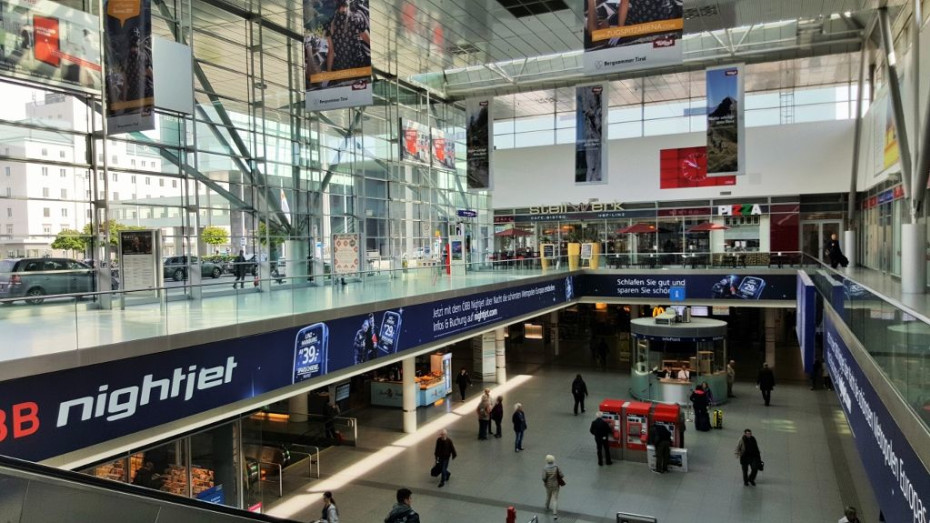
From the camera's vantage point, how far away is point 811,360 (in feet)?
48.4

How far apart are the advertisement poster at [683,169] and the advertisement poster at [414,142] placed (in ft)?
45.3

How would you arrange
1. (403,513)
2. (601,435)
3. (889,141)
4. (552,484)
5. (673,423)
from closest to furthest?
1. (403,513)
2. (552,484)
3. (601,435)
4. (673,423)
5. (889,141)

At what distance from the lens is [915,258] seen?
13.1m

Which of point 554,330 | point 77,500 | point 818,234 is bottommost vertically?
point 554,330

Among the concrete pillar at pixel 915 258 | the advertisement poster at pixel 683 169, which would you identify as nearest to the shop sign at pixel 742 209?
the advertisement poster at pixel 683 169

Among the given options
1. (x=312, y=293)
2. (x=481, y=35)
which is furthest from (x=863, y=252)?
(x=312, y=293)

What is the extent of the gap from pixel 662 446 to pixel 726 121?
40.6ft

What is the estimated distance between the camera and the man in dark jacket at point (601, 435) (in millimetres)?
15227

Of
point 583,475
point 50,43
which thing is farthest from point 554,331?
point 50,43

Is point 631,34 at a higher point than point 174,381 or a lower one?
higher

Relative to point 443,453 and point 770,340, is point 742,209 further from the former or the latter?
point 443,453

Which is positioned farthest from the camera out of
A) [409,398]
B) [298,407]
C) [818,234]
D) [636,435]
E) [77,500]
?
[818,234]

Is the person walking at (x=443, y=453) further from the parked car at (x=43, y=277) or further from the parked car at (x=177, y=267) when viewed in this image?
the parked car at (x=177, y=267)

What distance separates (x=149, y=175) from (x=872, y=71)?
89.1 feet
